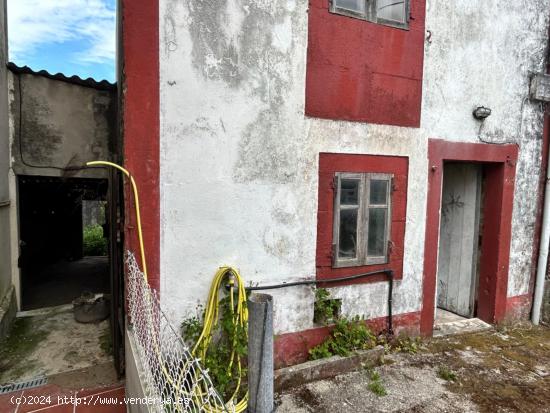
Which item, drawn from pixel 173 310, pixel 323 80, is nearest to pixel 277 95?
pixel 323 80

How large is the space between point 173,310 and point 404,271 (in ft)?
10.3

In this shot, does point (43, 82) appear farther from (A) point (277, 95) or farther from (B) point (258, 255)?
(B) point (258, 255)

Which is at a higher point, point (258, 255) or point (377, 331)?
point (258, 255)

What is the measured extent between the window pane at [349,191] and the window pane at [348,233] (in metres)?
0.11

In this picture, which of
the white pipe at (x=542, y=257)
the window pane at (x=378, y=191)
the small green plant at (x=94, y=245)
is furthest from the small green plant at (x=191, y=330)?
the small green plant at (x=94, y=245)

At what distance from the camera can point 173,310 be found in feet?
12.5

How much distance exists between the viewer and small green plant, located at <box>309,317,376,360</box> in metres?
4.48

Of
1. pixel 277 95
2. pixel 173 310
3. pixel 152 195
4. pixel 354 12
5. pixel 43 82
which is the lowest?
pixel 173 310

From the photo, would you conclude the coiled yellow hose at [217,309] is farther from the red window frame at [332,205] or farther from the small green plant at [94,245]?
the small green plant at [94,245]

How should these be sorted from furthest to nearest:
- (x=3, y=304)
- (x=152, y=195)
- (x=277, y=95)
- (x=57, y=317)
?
(x=57, y=317) → (x=3, y=304) → (x=277, y=95) → (x=152, y=195)

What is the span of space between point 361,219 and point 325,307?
47.0 inches

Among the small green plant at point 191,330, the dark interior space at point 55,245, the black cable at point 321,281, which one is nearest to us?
the small green plant at point 191,330

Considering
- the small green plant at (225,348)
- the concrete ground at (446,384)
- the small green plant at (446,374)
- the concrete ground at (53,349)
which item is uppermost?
the small green plant at (225,348)

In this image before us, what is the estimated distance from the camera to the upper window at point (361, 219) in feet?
14.9
